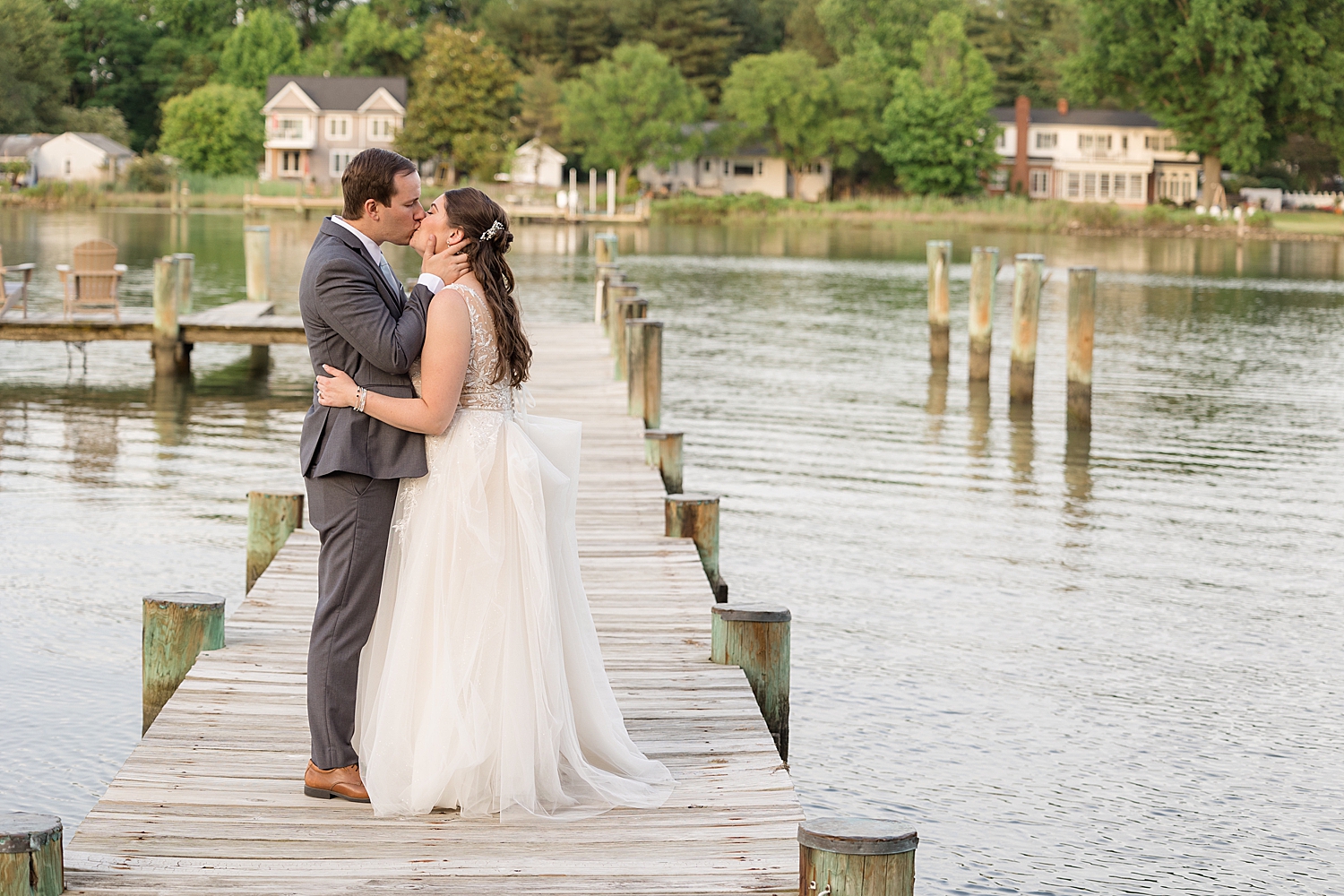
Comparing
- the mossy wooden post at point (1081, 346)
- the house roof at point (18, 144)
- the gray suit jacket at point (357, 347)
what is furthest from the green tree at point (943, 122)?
the gray suit jacket at point (357, 347)

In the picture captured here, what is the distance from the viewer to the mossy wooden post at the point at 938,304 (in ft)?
77.9

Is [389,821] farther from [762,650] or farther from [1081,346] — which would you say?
[1081,346]

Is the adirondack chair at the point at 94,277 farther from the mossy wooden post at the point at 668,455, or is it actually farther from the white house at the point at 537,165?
the white house at the point at 537,165

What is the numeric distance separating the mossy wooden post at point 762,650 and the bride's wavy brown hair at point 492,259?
1852mm

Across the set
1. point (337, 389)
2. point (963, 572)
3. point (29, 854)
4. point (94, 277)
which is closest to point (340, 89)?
A: point (94, 277)

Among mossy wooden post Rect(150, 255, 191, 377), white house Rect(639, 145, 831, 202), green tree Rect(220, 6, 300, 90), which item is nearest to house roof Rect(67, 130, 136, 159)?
green tree Rect(220, 6, 300, 90)

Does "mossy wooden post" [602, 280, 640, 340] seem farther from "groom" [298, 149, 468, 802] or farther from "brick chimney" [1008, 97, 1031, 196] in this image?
"brick chimney" [1008, 97, 1031, 196]

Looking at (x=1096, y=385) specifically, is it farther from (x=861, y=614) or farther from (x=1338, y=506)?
(x=861, y=614)

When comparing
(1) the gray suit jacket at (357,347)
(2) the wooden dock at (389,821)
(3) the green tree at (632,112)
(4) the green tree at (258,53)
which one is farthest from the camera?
(4) the green tree at (258,53)

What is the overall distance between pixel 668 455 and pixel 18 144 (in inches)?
3125

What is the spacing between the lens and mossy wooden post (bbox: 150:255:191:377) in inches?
761

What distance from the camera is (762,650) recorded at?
641 centimetres

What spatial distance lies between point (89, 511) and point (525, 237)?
48.8 m

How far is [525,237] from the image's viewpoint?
60.9 meters
